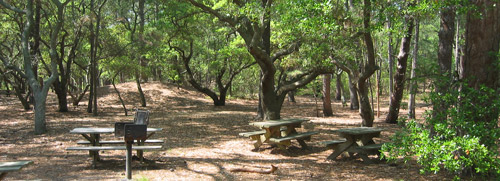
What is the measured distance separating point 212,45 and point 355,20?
54.5ft

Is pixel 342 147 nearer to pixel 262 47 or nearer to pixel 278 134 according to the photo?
pixel 278 134

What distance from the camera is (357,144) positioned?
7.44 meters

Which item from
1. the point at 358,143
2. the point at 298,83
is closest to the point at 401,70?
the point at 298,83

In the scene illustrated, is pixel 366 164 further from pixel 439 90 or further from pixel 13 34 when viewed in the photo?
pixel 13 34

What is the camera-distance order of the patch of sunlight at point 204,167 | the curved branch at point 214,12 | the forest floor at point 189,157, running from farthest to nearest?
the curved branch at point 214,12
the patch of sunlight at point 204,167
the forest floor at point 189,157

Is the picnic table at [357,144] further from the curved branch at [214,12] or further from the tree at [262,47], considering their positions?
the curved branch at [214,12]

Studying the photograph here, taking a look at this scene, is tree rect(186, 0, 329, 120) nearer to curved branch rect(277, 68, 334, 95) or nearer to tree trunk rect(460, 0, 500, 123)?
curved branch rect(277, 68, 334, 95)

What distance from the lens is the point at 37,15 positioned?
1359 cm

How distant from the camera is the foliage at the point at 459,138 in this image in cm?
427

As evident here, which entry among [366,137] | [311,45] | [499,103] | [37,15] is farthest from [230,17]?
[37,15]

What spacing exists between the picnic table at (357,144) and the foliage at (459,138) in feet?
5.63

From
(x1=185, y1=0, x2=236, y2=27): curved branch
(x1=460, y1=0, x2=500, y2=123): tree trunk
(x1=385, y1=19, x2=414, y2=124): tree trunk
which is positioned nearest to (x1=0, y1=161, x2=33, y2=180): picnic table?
(x1=460, y1=0, x2=500, y2=123): tree trunk

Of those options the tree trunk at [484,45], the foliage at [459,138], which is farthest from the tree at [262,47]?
the foliage at [459,138]

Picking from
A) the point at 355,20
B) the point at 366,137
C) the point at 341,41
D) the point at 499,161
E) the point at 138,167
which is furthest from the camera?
the point at 341,41
